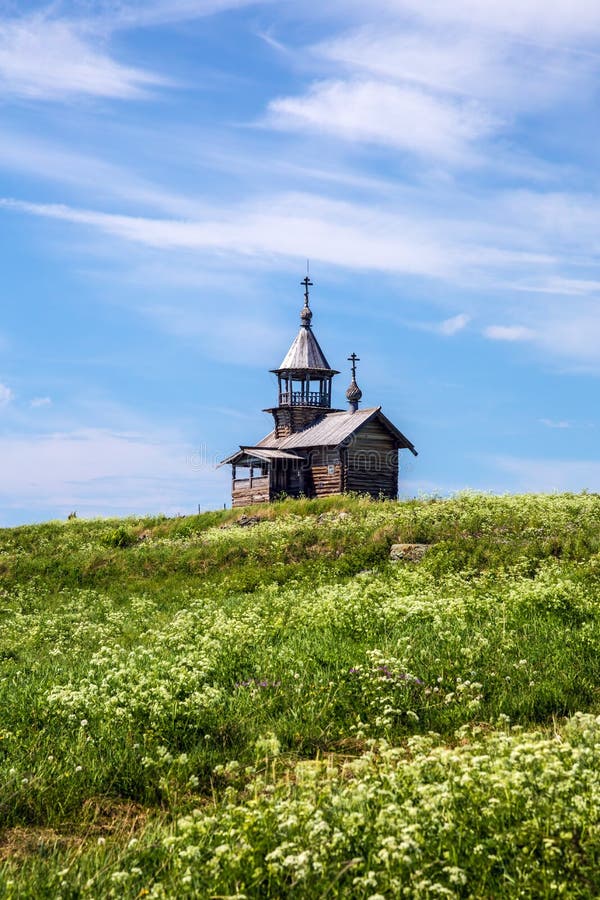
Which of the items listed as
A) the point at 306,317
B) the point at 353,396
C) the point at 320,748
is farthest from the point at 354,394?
the point at 320,748

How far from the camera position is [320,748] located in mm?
8242

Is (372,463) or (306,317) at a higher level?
(306,317)

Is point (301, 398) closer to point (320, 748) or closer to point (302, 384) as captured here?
point (302, 384)

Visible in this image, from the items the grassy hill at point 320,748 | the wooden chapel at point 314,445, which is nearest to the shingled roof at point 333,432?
the wooden chapel at point 314,445

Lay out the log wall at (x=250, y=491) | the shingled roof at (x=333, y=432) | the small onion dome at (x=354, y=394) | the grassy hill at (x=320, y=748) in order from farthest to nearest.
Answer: the small onion dome at (x=354, y=394), the log wall at (x=250, y=491), the shingled roof at (x=333, y=432), the grassy hill at (x=320, y=748)

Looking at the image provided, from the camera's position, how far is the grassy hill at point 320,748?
5094 millimetres

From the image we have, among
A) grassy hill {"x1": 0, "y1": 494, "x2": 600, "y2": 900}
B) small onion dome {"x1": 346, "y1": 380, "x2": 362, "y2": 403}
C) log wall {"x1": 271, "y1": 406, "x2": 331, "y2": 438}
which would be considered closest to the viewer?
grassy hill {"x1": 0, "y1": 494, "x2": 600, "y2": 900}

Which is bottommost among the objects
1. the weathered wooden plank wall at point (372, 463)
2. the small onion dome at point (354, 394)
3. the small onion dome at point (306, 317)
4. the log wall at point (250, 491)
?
the log wall at point (250, 491)

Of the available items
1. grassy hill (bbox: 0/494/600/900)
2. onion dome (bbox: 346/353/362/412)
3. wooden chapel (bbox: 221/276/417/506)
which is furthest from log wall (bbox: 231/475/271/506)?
grassy hill (bbox: 0/494/600/900)

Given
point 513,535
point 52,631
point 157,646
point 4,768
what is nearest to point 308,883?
point 4,768

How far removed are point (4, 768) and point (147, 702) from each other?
153 cm

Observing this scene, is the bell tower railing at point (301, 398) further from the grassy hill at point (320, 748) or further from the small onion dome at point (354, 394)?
the grassy hill at point (320, 748)

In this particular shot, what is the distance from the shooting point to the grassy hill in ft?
16.7

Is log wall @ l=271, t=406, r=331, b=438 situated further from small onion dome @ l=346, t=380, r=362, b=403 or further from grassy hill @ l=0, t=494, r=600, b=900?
grassy hill @ l=0, t=494, r=600, b=900
